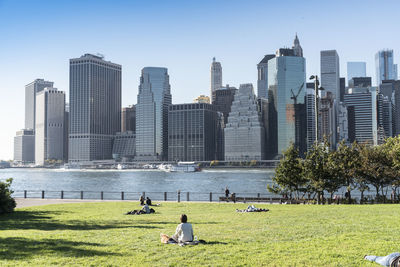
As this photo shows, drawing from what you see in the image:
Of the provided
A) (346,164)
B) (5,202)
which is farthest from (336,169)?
(5,202)

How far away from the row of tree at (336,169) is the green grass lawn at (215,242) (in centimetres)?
1544

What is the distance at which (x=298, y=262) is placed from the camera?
39.4 feet

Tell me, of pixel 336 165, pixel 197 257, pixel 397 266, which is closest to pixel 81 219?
pixel 197 257

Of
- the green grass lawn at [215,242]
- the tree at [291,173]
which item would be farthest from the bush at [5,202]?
the tree at [291,173]

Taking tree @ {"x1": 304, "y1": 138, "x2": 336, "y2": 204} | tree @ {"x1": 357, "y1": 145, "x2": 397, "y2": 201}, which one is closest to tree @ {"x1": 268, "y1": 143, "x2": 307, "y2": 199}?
tree @ {"x1": 304, "y1": 138, "x2": 336, "y2": 204}

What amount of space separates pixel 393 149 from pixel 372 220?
71.1 ft

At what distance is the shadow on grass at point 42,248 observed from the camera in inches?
531

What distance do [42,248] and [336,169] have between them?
2865 centimetres

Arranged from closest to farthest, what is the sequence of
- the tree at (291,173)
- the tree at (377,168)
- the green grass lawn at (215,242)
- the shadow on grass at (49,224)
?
the green grass lawn at (215,242) < the shadow on grass at (49,224) < the tree at (291,173) < the tree at (377,168)

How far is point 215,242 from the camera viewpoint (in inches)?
599

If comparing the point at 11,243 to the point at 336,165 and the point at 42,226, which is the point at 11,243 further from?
the point at 336,165

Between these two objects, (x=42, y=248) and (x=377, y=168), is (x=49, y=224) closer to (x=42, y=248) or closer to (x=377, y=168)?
(x=42, y=248)

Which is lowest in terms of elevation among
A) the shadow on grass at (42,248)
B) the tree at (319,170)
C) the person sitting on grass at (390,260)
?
the shadow on grass at (42,248)

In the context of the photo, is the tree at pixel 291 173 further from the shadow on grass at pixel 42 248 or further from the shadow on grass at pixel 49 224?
the shadow on grass at pixel 42 248
